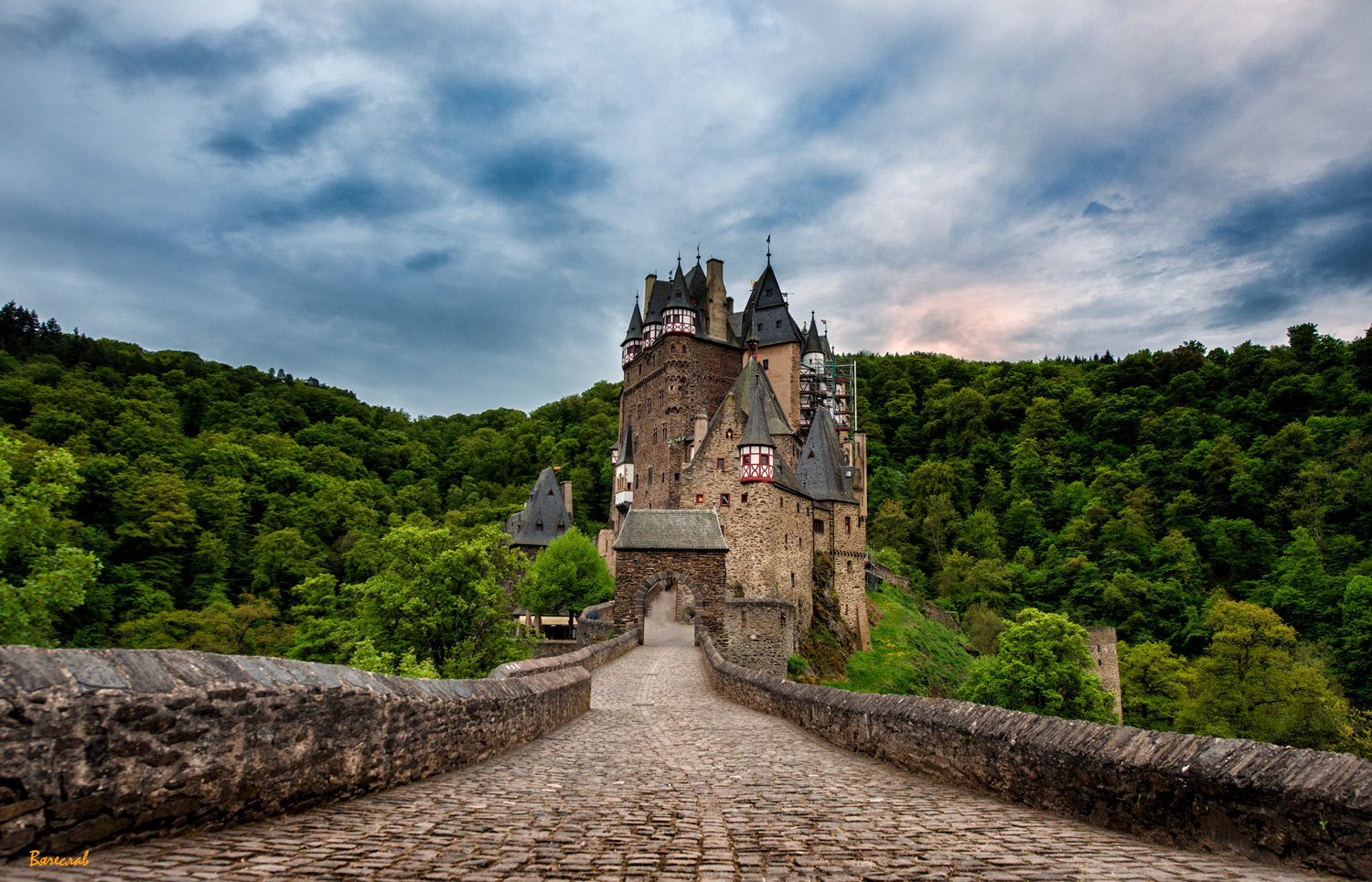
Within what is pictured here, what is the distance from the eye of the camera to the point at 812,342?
183 ft

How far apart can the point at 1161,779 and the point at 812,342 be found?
5257 centimetres

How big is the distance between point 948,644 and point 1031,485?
38444 millimetres

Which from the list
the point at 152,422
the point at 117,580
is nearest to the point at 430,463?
the point at 152,422

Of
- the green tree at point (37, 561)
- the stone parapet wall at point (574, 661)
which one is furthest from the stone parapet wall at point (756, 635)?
the green tree at point (37, 561)

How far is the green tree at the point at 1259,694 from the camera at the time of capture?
99.0 feet

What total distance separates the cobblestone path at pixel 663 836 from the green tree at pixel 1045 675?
2309 centimetres

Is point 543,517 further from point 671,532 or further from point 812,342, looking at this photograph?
point 671,532

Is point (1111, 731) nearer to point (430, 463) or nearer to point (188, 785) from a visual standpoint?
point (188, 785)

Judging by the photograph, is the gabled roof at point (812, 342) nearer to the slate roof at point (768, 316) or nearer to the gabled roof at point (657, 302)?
the slate roof at point (768, 316)

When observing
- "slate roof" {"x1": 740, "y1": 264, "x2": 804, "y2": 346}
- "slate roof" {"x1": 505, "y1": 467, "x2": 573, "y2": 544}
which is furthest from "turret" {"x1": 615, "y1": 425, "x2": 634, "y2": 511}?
"slate roof" {"x1": 740, "y1": 264, "x2": 804, "y2": 346}

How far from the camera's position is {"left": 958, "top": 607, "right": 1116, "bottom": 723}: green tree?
26.9 m

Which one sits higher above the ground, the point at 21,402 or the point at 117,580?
the point at 21,402

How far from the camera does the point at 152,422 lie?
59719 millimetres

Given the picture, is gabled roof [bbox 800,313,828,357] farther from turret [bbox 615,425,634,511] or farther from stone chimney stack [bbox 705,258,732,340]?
turret [bbox 615,425,634,511]
